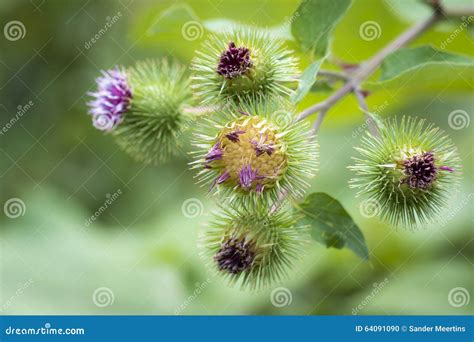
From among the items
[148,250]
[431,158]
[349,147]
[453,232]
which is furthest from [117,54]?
[431,158]

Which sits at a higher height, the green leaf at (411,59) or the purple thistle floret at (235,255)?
the green leaf at (411,59)

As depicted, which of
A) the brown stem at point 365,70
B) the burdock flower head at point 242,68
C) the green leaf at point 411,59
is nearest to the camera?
the burdock flower head at point 242,68

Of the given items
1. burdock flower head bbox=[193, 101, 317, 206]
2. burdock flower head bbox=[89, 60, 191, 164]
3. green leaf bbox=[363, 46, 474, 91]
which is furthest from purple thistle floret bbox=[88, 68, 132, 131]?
green leaf bbox=[363, 46, 474, 91]

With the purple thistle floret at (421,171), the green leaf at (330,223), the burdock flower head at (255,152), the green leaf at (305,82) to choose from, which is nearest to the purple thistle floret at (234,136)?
the burdock flower head at (255,152)

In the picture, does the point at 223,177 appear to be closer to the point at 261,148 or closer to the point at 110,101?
the point at 261,148

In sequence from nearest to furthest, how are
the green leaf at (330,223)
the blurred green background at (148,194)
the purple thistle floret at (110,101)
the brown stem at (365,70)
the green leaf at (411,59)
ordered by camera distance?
1. the green leaf at (330,223)
2. the green leaf at (411,59)
3. the brown stem at (365,70)
4. the purple thistle floret at (110,101)
5. the blurred green background at (148,194)

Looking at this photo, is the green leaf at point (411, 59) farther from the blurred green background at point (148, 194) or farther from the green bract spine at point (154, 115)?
the green bract spine at point (154, 115)
